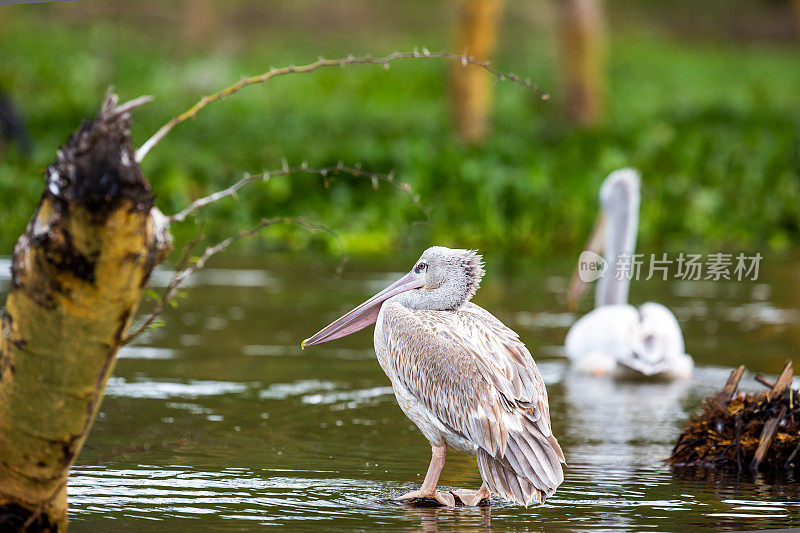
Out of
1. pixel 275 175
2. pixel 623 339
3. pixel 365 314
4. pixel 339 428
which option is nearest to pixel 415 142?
pixel 623 339

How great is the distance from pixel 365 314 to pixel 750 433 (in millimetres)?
1903

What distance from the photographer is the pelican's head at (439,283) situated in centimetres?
588

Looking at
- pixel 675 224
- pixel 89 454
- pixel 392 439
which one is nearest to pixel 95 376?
pixel 89 454

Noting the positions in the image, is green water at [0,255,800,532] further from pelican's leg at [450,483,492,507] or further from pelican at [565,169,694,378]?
pelican at [565,169,694,378]

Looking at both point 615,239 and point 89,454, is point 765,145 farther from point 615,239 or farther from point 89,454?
point 89,454

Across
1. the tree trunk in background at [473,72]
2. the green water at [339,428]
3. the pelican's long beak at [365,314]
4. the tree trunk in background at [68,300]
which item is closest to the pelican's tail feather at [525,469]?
the green water at [339,428]

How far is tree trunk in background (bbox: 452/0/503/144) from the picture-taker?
69.8 feet

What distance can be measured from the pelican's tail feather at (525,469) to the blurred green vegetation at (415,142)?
36.8 inches

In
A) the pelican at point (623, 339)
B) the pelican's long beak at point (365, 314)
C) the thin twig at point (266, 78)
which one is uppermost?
the thin twig at point (266, 78)

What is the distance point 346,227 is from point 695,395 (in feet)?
27.9

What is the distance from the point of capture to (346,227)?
56.0 feet

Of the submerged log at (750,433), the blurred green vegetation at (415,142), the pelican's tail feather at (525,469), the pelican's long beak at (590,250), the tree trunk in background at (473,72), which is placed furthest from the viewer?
the tree trunk in background at (473,72)

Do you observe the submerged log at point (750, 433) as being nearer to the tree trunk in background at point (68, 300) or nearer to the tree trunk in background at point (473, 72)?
the tree trunk in background at point (68, 300)

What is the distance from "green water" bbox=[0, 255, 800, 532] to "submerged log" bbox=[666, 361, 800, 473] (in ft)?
0.48
